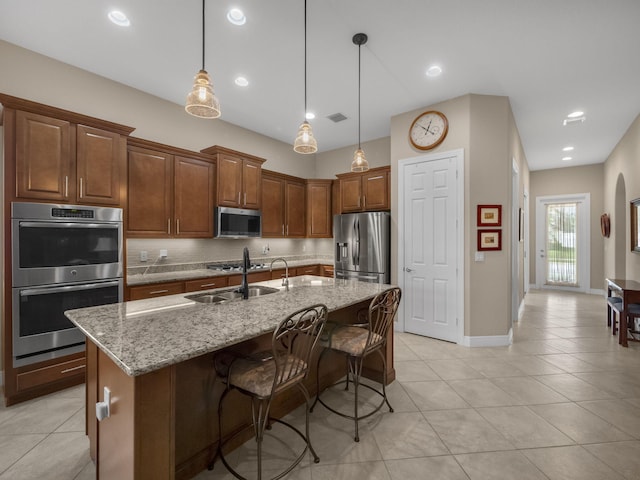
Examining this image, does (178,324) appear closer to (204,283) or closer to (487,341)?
(204,283)

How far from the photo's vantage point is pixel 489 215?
3652mm

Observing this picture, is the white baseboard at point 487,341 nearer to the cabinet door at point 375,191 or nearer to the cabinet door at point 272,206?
the cabinet door at point 375,191

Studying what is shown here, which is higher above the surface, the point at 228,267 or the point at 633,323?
the point at 228,267

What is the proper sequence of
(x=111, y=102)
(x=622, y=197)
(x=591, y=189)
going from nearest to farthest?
1. (x=111, y=102)
2. (x=622, y=197)
3. (x=591, y=189)

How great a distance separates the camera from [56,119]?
8.44ft

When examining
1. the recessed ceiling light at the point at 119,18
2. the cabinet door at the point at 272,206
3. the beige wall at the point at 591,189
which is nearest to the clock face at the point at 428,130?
the cabinet door at the point at 272,206

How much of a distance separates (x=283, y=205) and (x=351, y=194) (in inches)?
47.5

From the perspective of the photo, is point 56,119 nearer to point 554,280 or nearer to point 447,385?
point 447,385

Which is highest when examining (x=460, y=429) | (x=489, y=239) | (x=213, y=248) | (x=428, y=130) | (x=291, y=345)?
(x=428, y=130)

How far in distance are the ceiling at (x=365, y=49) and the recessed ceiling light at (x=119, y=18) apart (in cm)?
4

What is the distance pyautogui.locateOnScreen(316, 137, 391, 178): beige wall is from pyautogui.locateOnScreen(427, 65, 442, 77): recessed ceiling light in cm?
202

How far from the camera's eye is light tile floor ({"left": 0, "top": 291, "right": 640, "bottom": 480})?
1.73m

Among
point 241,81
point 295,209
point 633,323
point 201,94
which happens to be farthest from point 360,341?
point 633,323

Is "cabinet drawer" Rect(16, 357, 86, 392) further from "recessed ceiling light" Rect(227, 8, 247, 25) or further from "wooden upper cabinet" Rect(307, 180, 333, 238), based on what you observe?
"wooden upper cabinet" Rect(307, 180, 333, 238)
